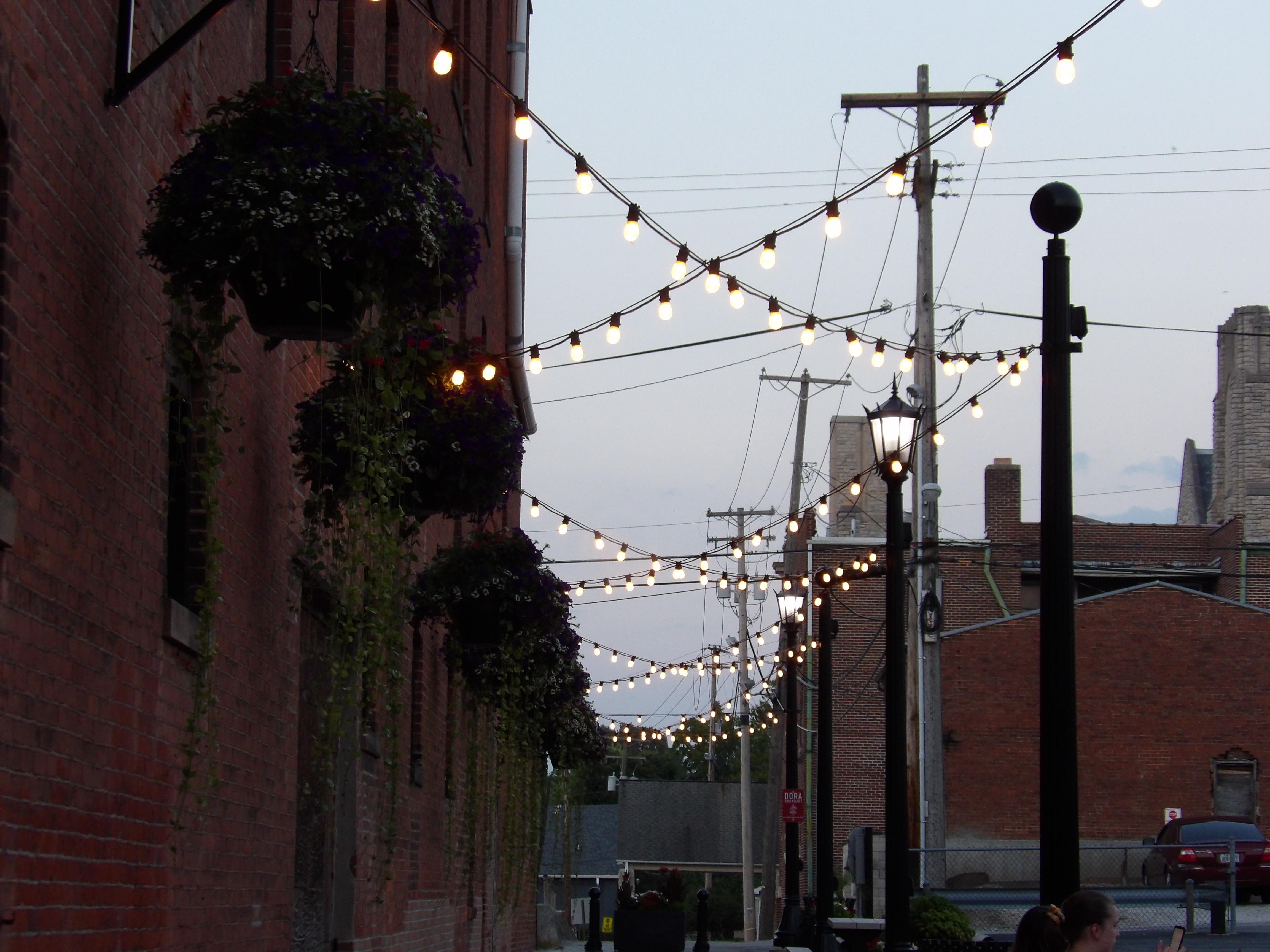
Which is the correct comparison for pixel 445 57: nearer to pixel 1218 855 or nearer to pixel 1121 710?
pixel 1218 855

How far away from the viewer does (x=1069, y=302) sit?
7.45 m

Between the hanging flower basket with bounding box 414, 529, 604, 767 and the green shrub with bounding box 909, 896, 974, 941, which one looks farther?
the green shrub with bounding box 909, 896, 974, 941

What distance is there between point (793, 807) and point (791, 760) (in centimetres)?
162

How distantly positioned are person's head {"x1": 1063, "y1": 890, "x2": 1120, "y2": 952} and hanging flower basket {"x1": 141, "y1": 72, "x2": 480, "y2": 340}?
3.28 meters

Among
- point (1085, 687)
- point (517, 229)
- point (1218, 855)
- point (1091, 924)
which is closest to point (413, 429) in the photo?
point (1091, 924)

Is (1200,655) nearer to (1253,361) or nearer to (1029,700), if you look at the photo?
(1029,700)

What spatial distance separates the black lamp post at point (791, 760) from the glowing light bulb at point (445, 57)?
1440cm

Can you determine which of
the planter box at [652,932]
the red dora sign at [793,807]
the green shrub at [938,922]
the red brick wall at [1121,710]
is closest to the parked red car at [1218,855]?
the red dora sign at [793,807]

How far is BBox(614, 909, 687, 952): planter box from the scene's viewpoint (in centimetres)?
2316

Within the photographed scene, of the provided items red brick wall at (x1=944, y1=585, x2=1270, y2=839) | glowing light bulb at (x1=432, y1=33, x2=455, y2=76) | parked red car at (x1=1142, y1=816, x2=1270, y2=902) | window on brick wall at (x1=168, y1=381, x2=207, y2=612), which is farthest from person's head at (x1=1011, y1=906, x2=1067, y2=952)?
red brick wall at (x1=944, y1=585, x2=1270, y2=839)

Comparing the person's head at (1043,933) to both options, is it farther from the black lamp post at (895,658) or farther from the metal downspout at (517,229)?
the metal downspout at (517,229)

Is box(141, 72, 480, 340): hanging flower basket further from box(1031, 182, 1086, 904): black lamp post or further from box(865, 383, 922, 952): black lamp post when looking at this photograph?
box(865, 383, 922, 952): black lamp post

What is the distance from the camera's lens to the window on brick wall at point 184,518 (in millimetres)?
6320

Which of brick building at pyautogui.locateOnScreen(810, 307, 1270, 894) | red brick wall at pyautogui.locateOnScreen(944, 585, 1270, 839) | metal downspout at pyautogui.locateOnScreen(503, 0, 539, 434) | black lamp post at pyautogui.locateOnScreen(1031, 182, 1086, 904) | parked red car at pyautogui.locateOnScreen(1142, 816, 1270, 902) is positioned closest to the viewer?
black lamp post at pyautogui.locateOnScreen(1031, 182, 1086, 904)
